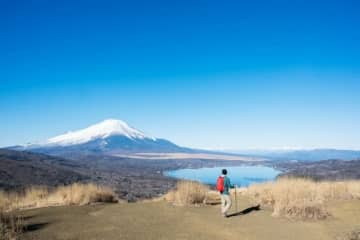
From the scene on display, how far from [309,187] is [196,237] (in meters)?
9.70

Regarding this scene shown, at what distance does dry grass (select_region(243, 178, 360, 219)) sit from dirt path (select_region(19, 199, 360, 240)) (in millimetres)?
519

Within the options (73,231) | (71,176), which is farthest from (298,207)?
(71,176)

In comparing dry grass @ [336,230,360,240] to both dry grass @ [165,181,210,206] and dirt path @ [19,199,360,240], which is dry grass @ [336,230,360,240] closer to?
dirt path @ [19,199,360,240]

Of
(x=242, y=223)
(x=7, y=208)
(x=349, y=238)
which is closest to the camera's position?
(x=349, y=238)

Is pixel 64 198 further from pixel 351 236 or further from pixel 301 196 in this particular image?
pixel 351 236

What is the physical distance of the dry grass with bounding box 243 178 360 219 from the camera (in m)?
12.5

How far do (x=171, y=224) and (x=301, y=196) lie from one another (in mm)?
6833

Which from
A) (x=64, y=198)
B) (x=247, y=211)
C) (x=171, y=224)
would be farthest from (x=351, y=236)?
(x=64, y=198)

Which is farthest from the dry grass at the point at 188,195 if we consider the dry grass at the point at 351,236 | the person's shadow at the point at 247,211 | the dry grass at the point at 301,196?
the dry grass at the point at 351,236

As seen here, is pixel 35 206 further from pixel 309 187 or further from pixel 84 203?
pixel 309 187

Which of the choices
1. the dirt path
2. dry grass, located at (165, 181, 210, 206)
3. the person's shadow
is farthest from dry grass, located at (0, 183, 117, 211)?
the person's shadow

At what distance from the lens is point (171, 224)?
11.3 metres

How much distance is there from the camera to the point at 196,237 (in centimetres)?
969

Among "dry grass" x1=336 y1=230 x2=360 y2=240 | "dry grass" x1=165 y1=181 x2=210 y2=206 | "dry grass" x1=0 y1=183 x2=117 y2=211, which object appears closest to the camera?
"dry grass" x1=336 y1=230 x2=360 y2=240
